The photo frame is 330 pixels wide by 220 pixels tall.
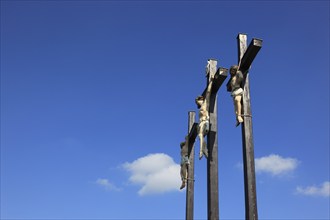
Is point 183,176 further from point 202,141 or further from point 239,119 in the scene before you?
point 239,119

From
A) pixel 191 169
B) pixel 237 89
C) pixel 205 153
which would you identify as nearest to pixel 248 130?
pixel 237 89

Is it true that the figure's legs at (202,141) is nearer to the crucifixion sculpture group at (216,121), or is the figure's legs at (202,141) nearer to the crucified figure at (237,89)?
the crucifixion sculpture group at (216,121)

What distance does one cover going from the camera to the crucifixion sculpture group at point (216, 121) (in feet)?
20.6

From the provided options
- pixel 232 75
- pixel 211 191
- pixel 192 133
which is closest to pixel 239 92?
pixel 232 75

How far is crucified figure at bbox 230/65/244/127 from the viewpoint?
22.6 ft

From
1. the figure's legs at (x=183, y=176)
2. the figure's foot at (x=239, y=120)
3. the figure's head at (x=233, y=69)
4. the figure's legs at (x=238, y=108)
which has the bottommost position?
the figure's legs at (x=183, y=176)

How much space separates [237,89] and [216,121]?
4.36 ft

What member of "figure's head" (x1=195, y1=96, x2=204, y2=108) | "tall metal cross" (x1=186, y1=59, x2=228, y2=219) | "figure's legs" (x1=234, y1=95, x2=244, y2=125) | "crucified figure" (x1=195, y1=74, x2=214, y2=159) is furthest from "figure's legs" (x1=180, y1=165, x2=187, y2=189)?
"figure's legs" (x1=234, y1=95, x2=244, y2=125)

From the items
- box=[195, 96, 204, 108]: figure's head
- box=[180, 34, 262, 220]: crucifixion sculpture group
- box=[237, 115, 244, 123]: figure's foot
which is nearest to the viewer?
box=[180, 34, 262, 220]: crucifixion sculpture group

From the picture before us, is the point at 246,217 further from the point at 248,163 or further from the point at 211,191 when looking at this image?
the point at 211,191

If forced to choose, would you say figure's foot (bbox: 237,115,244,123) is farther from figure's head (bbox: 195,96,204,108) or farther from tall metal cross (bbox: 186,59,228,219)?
figure's head (bbox: 195,96,204,108)

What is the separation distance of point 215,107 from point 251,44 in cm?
193


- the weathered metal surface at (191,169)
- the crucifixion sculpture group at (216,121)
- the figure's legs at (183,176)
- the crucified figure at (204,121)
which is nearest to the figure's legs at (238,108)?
the crucifixion sculpture group at (216,121)

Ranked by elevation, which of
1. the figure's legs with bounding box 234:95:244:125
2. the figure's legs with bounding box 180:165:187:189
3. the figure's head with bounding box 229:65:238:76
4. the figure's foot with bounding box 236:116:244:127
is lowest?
the figure's legs with bounding box 180:165:187:189
